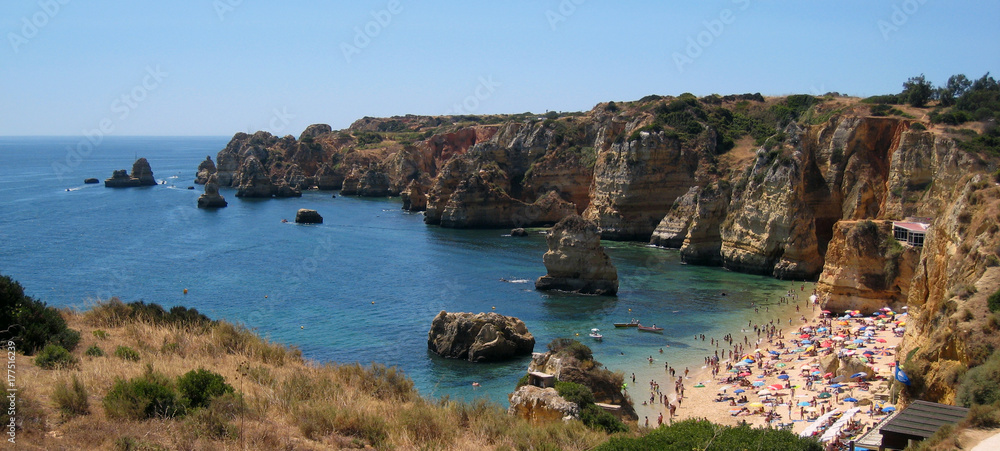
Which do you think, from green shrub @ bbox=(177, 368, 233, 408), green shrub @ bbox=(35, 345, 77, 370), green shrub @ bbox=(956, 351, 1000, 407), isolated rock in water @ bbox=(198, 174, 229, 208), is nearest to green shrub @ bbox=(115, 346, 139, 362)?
green shrub @ bbox=(35, 345, 77, 370)

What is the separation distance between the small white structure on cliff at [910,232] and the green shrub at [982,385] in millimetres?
27334

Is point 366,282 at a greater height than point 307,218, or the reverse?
point 307,218

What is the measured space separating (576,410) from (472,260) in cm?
4809

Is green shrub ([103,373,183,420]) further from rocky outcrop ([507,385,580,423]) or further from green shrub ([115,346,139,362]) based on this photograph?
rocky outcrop ([507,385,580,423])

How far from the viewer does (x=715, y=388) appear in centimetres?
3303

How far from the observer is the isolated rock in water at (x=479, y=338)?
119 feet

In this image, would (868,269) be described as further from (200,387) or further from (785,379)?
(200,387)

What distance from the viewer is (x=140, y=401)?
453 inches

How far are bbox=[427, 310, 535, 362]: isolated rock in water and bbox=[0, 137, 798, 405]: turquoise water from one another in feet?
3.30

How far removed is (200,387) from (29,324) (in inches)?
216

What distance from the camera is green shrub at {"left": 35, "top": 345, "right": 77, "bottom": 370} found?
13.4 metres

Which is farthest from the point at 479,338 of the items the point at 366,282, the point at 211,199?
the point at 211,199

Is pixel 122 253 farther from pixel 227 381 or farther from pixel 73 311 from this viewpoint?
pixel 227 381

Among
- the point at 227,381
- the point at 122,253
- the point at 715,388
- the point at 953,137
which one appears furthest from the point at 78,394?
the point at 122,253
